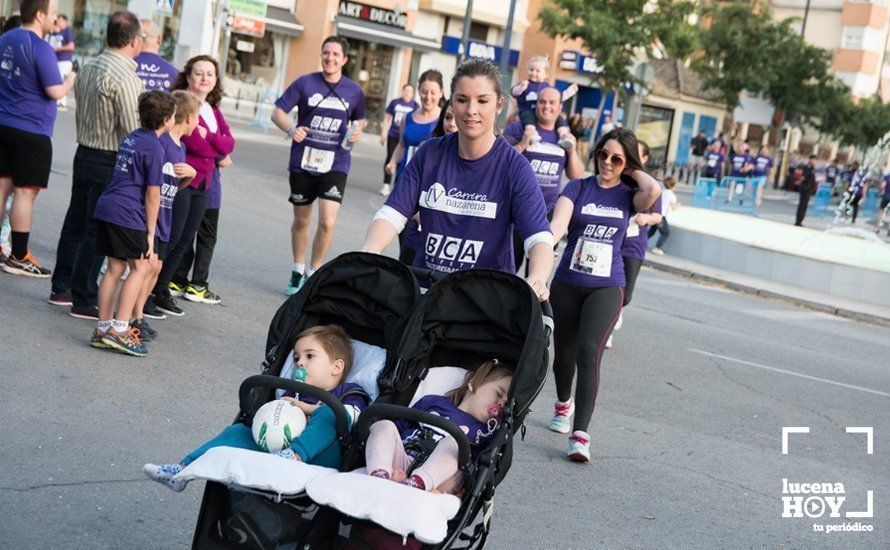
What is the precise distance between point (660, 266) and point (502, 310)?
50.1 ft

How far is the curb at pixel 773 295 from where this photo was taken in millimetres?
17062

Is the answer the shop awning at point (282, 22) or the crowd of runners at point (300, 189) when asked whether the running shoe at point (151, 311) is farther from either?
the shop awning at point (282, 22)

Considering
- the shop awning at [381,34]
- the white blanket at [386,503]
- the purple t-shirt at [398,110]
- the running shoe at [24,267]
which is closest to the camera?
the white blanket at [386,503]

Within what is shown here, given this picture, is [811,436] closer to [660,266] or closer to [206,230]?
[206,230]

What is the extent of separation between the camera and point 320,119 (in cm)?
1042

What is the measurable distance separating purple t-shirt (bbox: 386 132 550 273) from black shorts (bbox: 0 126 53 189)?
4.83m

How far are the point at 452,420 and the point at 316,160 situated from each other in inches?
251

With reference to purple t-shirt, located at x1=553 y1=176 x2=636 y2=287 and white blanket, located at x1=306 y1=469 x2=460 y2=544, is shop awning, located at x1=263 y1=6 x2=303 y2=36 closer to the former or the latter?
→ purple t-shirt, located at x1=553 y1=176 x2=636 y2=287

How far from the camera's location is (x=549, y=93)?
9.97 m

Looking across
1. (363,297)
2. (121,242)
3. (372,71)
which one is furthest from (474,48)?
(363,297)

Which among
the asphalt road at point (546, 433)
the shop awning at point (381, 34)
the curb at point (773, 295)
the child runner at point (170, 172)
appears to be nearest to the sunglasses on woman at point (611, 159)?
the asphalt road at point (546, 433)

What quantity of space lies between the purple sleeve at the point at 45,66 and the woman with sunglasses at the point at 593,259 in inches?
163

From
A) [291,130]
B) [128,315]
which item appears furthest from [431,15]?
[128,315]

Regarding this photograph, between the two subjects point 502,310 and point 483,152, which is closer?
point 502,310
